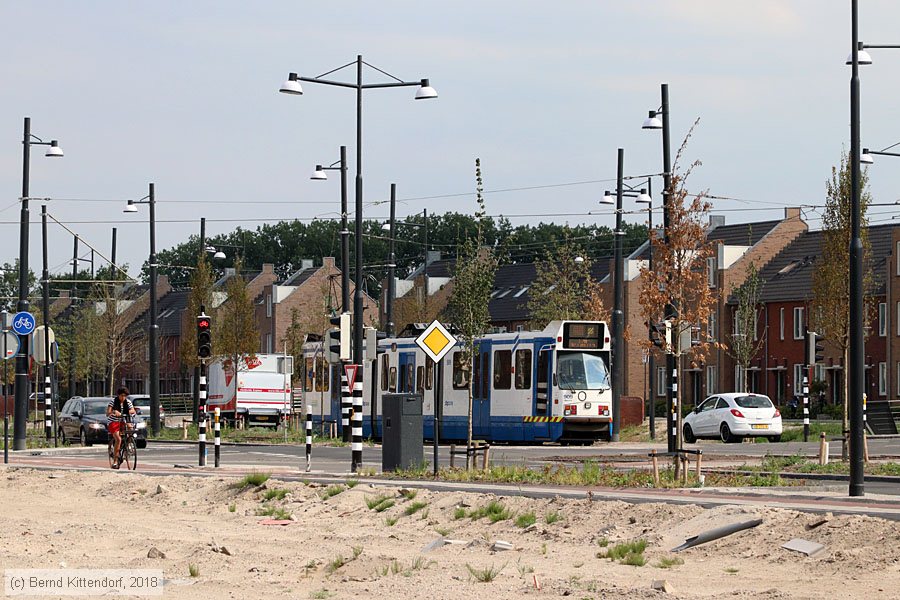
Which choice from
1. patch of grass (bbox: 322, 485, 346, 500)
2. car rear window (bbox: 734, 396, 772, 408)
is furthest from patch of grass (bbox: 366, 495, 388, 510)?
car rear window (bbox: 734, 396, 772, 408)

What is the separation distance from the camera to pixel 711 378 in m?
84.0

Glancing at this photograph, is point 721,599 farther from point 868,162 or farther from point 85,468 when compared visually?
point 868,162

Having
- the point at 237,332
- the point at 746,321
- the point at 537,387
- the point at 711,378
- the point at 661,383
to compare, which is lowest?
the point at 661,383

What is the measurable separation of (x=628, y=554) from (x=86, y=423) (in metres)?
33.0

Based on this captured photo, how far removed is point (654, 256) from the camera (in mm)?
36906

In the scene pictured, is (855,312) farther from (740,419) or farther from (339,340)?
(740,419)

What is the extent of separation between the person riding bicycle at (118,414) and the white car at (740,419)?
63.0ft

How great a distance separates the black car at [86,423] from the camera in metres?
46.4

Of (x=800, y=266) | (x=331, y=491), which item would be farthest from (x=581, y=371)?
(x=800, y=266)

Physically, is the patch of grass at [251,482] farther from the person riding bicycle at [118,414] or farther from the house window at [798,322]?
the house window at [798,322]

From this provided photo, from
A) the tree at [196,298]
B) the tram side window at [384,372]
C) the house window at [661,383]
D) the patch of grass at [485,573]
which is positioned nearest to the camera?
the patch of grass at [485,573]

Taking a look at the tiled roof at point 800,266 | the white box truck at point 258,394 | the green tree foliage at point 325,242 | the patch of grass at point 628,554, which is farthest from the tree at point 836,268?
the green tree foliage at point 325,242

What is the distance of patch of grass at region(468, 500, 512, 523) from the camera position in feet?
62.6

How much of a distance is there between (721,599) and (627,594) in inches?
29.8
